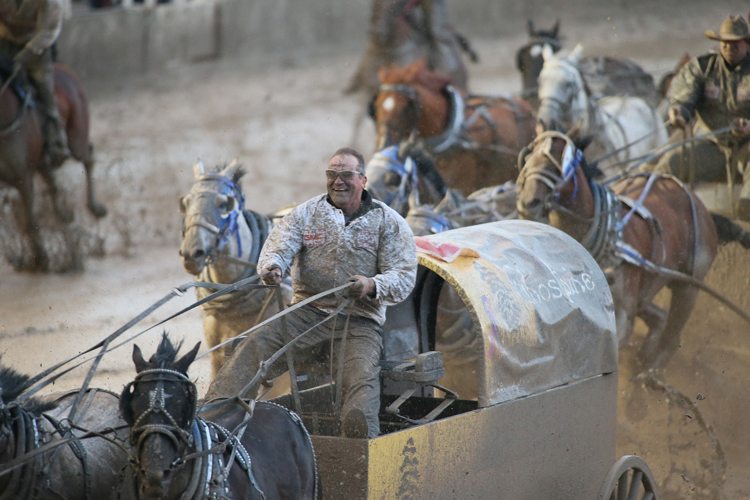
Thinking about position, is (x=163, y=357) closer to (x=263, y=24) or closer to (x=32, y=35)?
(x=32, y=35)

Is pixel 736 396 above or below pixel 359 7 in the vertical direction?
below

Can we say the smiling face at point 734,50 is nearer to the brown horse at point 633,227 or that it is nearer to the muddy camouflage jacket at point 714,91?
the muddy camouflage jacket at point 714,91

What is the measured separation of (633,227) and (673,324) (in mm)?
1028

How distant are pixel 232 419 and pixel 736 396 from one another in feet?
19.2

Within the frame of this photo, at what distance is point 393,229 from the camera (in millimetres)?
6363

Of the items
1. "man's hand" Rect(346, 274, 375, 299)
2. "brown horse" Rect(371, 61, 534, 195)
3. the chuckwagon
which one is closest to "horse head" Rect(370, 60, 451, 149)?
"brown horse" Rect(371, 61, 534, 195)

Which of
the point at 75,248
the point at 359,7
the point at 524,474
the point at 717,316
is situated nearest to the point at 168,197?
the point at 75,248

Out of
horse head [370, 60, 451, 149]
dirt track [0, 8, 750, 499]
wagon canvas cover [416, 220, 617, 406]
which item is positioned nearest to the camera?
wagon canvas cover [416, 220, 617, 406]

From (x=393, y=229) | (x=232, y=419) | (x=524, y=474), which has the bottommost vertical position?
(x=524, y=474)

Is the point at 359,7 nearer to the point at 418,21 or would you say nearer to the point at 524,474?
the point at 418,21

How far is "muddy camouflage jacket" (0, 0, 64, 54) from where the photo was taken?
1379 centimetres

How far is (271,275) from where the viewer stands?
19.9 ft

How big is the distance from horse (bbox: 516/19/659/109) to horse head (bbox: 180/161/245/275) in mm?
7360

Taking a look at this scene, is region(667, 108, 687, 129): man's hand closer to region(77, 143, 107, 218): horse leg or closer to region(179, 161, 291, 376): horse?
region(179, 161, 291, 376): horse
